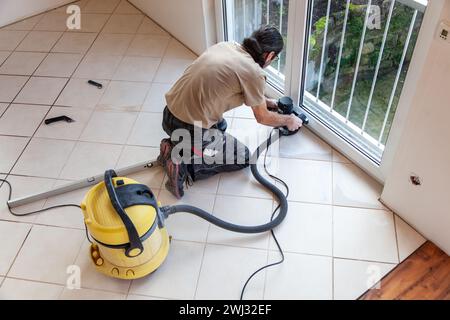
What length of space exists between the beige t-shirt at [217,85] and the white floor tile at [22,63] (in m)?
1.60

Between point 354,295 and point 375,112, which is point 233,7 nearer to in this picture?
point 375,112

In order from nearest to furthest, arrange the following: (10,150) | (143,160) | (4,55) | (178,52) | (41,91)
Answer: (143,160) → (10,150) → (41,91) → (178,52) → (4,55)

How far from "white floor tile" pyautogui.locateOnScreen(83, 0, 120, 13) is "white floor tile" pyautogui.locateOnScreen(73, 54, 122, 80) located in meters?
0.68

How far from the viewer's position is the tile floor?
2025 mm

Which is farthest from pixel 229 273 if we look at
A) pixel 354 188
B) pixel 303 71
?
pixel 303 71

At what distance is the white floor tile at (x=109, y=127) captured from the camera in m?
2.71

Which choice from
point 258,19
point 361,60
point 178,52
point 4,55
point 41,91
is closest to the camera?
point 361,60

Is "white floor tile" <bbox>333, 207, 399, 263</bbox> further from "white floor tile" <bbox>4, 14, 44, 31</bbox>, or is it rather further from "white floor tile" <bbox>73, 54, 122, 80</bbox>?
"white floor tile" <bbox>4, 14, 44, 31</bbox>

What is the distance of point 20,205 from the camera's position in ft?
7.80

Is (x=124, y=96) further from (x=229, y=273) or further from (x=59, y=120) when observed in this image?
(x=229, y=273)

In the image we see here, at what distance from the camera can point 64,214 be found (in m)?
2.32

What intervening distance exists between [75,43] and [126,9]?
0.58 meters

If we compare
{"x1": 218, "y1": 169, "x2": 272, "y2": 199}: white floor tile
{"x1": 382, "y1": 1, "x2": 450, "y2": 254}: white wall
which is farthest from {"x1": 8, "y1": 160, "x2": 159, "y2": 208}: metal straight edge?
{"x1": 382, "y1": 1, "x2": 450, "y2": 254}: white wall
